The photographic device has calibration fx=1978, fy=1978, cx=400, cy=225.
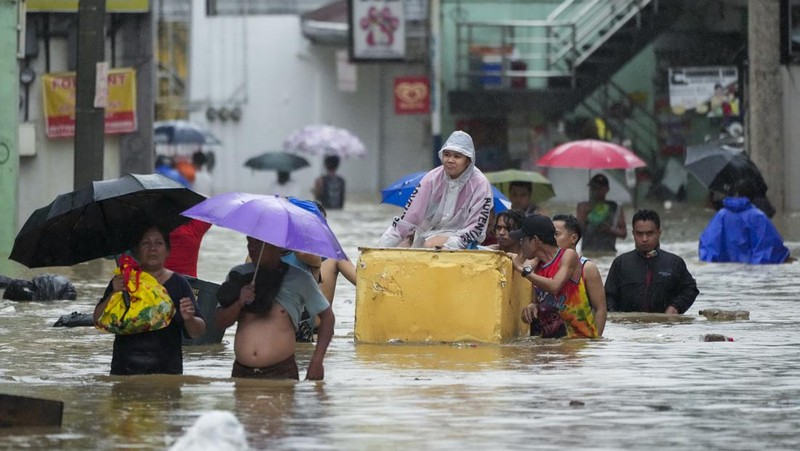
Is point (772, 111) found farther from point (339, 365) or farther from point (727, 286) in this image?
point (339, 365)

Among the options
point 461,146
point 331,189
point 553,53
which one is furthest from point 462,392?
point 553,53

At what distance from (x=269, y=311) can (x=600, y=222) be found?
12.3 m

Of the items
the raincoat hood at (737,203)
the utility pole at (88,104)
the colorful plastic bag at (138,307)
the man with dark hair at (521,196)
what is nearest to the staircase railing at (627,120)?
the raincoat hood at (737,203)

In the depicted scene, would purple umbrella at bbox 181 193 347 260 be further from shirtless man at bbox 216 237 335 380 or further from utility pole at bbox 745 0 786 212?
utility pole at bbox 745 0 786 212

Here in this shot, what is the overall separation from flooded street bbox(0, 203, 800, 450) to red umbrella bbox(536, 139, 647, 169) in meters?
6.78

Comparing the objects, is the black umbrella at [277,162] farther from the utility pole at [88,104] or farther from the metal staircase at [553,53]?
the utility pole at [88,104]

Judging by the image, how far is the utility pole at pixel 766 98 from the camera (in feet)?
107

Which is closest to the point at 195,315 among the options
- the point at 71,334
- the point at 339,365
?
the point at 339,365

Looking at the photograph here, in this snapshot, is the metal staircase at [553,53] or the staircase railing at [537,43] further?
the staircase railing at [537,43]

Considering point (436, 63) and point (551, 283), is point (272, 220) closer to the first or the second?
point (551, 283)

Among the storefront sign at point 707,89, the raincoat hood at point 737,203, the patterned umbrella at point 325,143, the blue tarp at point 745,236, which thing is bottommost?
the blue tarp at point 745,236

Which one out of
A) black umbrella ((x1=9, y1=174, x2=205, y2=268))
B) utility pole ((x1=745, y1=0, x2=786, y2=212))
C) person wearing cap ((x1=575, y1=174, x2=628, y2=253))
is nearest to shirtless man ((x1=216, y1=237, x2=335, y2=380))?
black umbrella ((x1=9, y1=174, x2=205, y2=268))

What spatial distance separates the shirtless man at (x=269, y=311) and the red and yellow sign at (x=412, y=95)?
42320 mm

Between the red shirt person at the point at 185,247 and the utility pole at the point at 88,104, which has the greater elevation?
the utility pole at the point at 88,104
